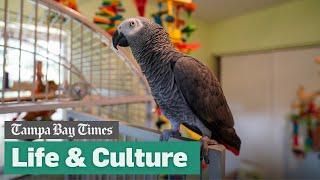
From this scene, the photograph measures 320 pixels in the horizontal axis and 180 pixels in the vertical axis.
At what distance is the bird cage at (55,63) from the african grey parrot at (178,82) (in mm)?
166

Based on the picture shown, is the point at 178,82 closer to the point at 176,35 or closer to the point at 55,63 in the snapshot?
the point at 55,63

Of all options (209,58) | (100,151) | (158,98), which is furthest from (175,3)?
(209,58)

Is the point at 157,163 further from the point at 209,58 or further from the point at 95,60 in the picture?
the point at 209,58

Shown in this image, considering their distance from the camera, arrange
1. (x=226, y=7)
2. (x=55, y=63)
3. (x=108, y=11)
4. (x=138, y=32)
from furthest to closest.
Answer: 1. (x=226, y=7)
2. (x=108, y=11)
3. (x=55, y=63)
4. (x=138, y=32)

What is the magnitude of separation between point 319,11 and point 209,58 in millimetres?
935

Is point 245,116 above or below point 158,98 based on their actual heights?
below

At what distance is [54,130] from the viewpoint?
1.67 feet

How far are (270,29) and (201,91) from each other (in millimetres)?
1728

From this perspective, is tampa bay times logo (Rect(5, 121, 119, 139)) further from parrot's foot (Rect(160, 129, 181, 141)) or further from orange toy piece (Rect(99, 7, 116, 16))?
orange toy piece (Rect(99, 7, 116, 16))

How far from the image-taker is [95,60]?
34.1 inches

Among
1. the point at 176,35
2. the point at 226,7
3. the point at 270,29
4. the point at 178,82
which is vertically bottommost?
the point at 178,82

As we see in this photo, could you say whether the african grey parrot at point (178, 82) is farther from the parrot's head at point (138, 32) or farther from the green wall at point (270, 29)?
the green wall at point (270, 29)

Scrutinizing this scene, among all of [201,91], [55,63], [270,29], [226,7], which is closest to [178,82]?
[201,91]

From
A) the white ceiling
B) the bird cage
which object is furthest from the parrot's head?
the white ceiling
